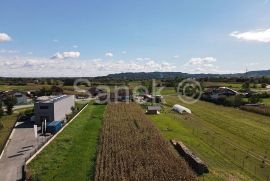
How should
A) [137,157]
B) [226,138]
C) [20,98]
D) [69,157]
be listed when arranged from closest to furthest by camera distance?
[137,157] → [69,157] → [226,138] → [20,98]

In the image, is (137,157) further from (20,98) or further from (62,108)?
(20,98)

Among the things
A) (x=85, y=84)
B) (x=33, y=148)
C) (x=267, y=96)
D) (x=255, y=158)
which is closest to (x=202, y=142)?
(x=255, y=158)

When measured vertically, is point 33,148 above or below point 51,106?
below

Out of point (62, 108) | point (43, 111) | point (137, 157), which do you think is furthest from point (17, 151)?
point (62, 108)

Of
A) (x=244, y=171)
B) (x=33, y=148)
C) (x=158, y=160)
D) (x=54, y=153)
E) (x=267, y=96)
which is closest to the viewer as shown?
(x=244, y=171)

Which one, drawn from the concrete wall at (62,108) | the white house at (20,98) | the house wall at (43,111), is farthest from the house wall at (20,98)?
the house wall at (43,111)

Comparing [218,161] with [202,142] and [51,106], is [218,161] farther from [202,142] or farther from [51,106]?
[51,106]

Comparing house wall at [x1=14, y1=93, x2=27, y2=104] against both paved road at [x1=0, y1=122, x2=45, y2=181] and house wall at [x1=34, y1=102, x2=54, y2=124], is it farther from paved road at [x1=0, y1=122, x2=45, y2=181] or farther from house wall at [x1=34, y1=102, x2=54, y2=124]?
paved road at [x1=0, y1=122, x2=45, y2=181]

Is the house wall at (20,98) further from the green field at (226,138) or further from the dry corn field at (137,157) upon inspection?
the dry corn field at (137,157)
